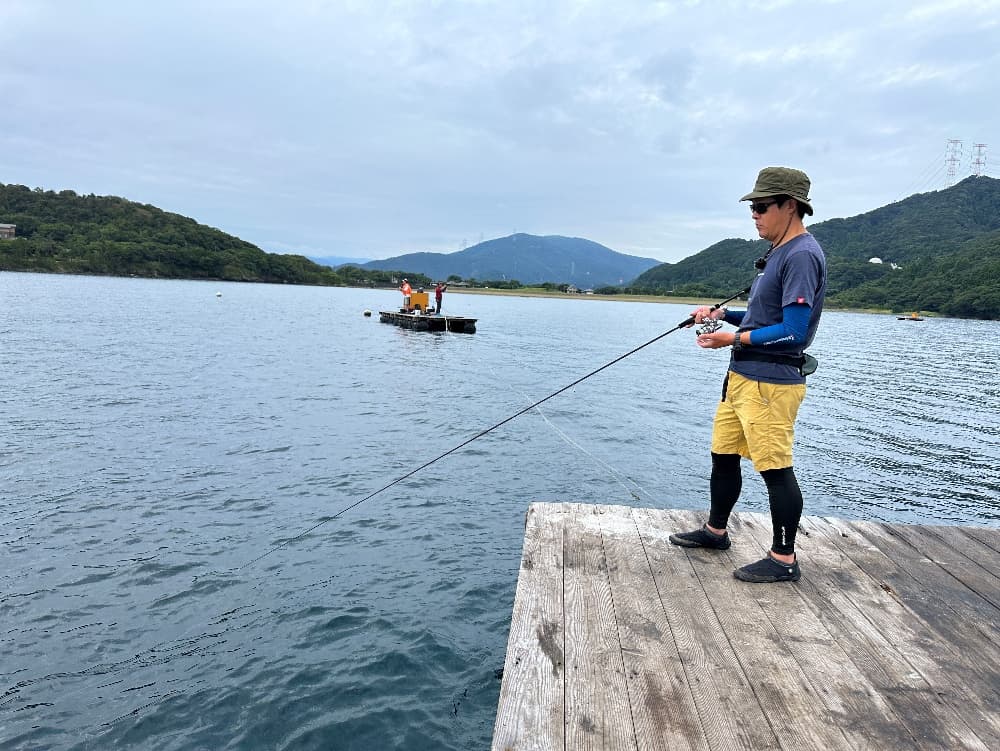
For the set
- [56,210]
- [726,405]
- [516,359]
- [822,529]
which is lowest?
[516,359]

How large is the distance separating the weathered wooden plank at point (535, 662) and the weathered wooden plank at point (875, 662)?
126 cm

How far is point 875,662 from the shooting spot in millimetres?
2869

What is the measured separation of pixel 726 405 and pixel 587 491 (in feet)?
20.5

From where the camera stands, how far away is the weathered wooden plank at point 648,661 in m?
2.29

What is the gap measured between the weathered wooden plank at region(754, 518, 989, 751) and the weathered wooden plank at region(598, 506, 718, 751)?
0.70 meters

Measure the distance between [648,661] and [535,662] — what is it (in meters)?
0.55

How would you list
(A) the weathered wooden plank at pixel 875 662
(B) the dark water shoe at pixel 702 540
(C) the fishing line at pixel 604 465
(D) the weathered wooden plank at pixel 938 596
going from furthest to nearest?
(C) the fishing line at pixel 604 465
(B) the dark water shoe at pixel 702 540
(D) the weathered wooden plank at pixel 938 596
(A) the weathered wooden plank at pixel 875 662

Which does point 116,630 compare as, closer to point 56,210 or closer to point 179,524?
point 179,524

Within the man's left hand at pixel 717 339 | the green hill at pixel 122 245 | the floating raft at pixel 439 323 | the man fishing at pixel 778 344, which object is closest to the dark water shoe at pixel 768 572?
the man fishing at pixel 778 344

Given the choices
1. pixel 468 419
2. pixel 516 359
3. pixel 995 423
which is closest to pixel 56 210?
pixel 516 359

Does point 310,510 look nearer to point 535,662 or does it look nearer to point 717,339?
point 535,662

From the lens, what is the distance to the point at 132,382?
56.3 ft

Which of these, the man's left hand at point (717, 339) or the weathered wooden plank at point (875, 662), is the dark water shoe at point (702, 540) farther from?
the man's left hand at point (717, 339)

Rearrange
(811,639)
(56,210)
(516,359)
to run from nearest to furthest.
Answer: (811,639) < (516,359) < (56,210)
